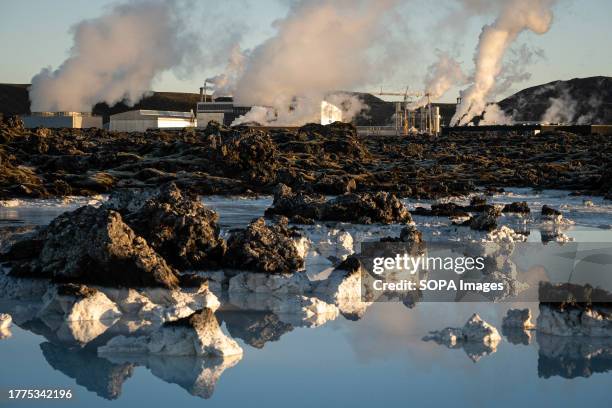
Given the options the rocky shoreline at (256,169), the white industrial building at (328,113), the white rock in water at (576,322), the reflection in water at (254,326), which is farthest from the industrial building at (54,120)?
the white rock in water at (576,322)

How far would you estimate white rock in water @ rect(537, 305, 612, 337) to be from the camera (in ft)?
39.7

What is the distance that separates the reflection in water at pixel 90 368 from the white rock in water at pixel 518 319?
5144mm

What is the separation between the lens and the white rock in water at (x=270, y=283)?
14.6 metres

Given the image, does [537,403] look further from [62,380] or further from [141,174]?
[141,174]

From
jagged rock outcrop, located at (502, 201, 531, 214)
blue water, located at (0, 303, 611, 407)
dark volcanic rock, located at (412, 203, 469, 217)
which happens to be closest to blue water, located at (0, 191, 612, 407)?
blue water, located at (0, 303, 611, 407)

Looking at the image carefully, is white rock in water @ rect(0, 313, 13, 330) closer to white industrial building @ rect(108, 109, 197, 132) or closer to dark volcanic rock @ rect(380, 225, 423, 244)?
dark volcanic rock @ rect(380, 225, 423, 244)

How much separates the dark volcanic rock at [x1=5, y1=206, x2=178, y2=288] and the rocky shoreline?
1701 cm

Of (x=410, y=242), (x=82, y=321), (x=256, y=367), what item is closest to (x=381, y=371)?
(x=256, y=367)

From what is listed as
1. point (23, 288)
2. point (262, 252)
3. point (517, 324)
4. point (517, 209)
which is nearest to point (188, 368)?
point (517, 324)

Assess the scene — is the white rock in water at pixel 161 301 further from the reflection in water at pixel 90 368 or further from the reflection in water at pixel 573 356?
the reflection in water at pixel 573 356

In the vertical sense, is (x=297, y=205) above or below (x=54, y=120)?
below

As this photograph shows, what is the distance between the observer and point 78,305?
1273 cm

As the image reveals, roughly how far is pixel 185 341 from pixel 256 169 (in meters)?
29.4

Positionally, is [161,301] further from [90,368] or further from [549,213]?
[549,213]
